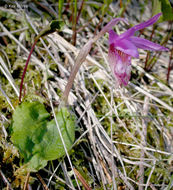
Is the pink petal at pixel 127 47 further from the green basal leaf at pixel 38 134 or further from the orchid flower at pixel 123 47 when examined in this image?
the green basal leaf at pixel 38 134

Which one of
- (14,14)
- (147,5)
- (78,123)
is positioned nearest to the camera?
(78,123)

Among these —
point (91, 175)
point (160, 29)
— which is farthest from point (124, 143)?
point (160, 29)

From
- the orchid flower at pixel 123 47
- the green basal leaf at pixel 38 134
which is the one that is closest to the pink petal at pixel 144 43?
the orchid flower at pixel 123 47

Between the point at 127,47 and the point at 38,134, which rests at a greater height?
the point at 127,47

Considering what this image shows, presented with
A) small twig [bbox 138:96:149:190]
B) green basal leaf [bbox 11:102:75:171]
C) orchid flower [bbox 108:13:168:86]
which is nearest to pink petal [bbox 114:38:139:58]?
orchid flower [bbox 108:13:168:86]

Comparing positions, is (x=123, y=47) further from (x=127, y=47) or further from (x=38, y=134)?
(x=38, y=134)

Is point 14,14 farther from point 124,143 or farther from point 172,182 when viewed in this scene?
point 172,182

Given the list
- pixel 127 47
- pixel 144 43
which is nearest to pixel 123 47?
pixel 127 47
